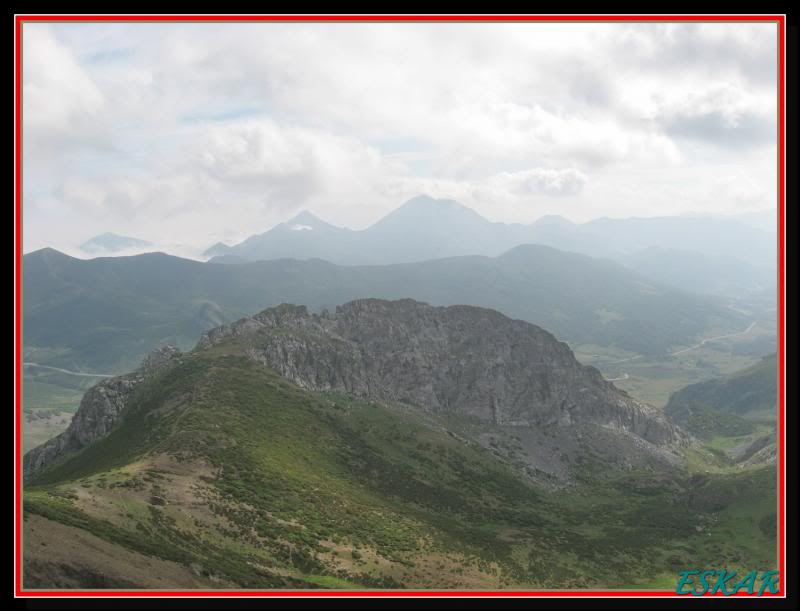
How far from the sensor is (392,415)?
17500 centimetres

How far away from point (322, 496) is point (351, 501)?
22.4 feet

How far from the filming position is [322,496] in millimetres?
103812

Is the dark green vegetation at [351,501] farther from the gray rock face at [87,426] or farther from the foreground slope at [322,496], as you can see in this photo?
the gray rock face at [87,426]

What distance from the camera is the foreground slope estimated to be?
230 ft

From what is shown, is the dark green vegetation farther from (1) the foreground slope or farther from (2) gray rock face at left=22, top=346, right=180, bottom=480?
(2) gray rock face at left=22, top=346, right=180, bottom=480

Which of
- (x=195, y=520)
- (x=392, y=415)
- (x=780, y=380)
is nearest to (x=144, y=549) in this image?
(x=195, y=520)

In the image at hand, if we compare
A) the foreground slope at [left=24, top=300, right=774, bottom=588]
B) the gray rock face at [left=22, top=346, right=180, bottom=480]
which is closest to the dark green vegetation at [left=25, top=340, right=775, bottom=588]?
the foreground slope at [left=24, top=300, right=774, bottom=588]

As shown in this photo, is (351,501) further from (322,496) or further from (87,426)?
(87,426)

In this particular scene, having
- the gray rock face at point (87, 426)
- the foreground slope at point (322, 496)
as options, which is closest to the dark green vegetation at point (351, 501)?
the foreground slope at point (322, 496)

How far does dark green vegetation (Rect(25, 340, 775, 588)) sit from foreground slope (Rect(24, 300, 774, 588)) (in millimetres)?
455

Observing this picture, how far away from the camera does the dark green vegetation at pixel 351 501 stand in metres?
75.6

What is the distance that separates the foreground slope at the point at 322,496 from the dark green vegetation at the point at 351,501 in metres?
0.45

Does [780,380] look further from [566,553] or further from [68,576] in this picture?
[566,553]

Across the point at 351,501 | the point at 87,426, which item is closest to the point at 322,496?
the point at 351,501
